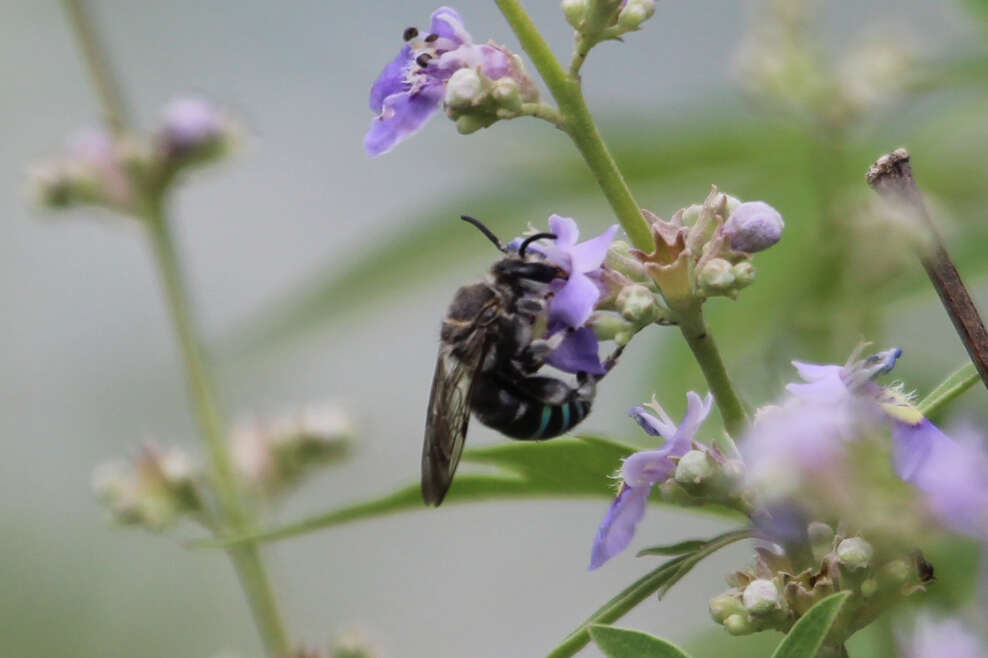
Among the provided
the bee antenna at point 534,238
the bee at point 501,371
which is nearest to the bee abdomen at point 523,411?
the bee at point 501,371

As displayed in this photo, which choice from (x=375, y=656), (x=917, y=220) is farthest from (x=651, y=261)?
(x=375, y=656)

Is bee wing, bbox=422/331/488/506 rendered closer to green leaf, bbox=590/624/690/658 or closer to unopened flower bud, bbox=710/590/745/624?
unopened flower bud, bbox=710/590/745/624

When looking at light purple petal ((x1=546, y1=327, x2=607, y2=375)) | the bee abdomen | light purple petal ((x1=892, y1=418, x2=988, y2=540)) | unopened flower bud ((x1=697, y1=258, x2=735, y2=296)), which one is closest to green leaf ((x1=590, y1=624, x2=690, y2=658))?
light purple petal ((x1=892, y1=418, x2=988, y2=540))

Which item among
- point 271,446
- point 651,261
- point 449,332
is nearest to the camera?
point 651,261

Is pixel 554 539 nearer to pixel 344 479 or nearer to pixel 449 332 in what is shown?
pixel 344 479

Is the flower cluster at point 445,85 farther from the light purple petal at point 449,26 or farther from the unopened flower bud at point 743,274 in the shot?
the unopened flower bud at point 743,274

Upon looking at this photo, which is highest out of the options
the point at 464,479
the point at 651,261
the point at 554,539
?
the point at 651,261
